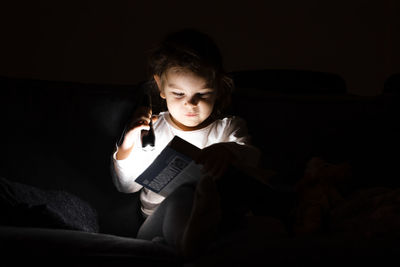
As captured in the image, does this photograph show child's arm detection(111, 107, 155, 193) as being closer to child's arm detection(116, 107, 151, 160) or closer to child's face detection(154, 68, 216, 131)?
child's arm detection(116, 107, 151, 160)

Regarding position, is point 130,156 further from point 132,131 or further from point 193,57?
point 193,57

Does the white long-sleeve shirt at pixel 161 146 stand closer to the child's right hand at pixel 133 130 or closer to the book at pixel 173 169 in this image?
the child's right hand at pixel 133 130

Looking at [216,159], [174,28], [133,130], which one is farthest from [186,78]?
[174,28]

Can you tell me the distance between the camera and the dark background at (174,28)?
2.28 metres

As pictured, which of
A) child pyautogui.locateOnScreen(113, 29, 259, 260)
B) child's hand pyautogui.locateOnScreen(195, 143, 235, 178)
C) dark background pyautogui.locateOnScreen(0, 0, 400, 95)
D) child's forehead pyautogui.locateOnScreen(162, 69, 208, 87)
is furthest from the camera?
dark background pyautogui.locateOnScreen(0, 0, 400, 95)

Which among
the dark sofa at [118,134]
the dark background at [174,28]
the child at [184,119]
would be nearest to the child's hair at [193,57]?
the child at [184,119]

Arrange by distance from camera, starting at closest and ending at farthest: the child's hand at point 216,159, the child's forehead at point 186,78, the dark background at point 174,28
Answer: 1. the child's hand at point 216,159
2. the child's forehead at point 186,78
3. the dark background at point 174,28

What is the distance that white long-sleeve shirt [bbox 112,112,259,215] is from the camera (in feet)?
4.67

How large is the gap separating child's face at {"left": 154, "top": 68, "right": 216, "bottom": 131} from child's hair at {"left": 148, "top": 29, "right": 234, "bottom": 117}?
22 mm

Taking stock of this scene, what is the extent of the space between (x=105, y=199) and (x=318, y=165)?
0.77 meters

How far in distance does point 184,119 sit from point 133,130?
0.63 feet

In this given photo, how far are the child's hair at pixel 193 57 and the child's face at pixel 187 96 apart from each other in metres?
0.02

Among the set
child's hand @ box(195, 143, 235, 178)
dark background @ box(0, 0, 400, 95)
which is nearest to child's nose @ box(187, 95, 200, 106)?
child's hand @ box(195, 143, 235, 178)

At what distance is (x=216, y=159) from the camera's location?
3.75 ft
